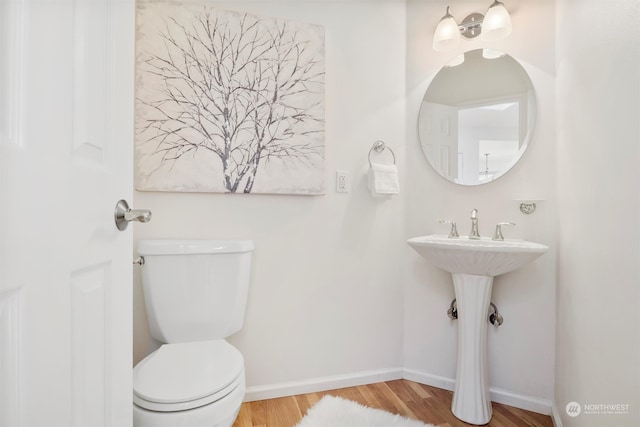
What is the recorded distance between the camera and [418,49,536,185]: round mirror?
5.29 feet

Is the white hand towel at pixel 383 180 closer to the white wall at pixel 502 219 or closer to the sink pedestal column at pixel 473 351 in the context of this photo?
the white wall at pixel 502 219

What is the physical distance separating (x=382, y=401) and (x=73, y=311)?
4.99ft

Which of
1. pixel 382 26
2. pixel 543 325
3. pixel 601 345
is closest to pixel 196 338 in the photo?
pixel 601 345

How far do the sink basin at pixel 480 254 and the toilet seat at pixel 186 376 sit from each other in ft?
3.08

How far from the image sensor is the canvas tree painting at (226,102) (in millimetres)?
1485

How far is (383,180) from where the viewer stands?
5.69ft

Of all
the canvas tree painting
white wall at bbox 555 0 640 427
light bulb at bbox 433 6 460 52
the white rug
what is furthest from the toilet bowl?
light bulb at bbox 433 6 460 52

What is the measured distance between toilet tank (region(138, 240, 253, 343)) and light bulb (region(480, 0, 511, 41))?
5.20 feet

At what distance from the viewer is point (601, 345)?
94cm

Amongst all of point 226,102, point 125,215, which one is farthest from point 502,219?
point 125,215

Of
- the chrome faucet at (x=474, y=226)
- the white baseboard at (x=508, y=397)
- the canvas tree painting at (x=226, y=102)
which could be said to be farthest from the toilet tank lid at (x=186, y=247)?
the white baseboard at (x=508, y=397)

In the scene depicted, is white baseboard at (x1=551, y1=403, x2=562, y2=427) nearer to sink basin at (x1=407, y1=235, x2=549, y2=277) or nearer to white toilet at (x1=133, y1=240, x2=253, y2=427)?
sink basin at (x1=407, y1=235, x2=549, y2=277)

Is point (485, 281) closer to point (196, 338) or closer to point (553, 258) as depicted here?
point (553, 258)

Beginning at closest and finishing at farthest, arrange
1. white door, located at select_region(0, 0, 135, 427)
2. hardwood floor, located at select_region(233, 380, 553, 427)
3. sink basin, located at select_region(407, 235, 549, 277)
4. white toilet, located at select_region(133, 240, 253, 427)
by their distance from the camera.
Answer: white door, located at select_region(0, 0, 135, 427) < white toilet, located at select_region(133, 240, 253, 427) < sink basin, located at select_region(407, 235, 549, 277) < hardwood floor, located at select_region(233, 380, 553, 427)
